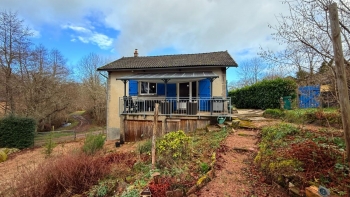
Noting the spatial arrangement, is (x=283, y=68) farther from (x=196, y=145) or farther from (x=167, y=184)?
(x=167, y=184)

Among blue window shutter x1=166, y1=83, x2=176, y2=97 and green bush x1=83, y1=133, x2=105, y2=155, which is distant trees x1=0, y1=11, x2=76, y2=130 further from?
blue window shutter x1=166, y1=83, x2=176, y2=97

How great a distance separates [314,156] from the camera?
331 cm

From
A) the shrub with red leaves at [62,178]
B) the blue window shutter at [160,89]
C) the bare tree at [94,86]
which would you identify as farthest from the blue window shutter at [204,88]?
the bare tree at [94,86]

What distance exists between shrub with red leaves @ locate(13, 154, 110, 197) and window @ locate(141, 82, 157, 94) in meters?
8.85

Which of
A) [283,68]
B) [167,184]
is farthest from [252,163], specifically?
[283,68]

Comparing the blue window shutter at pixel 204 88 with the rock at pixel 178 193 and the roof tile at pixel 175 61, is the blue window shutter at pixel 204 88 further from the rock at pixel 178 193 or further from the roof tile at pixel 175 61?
the rock at pixel 178 193

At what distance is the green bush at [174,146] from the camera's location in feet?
15.6

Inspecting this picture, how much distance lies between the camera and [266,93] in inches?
568

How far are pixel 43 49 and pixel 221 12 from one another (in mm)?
20514

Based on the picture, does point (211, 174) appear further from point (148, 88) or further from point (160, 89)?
point (148, 88)

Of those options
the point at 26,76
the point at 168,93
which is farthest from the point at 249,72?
the point at 26,76

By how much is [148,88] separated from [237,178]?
10.2m

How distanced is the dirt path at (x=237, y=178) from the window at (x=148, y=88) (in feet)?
27.1

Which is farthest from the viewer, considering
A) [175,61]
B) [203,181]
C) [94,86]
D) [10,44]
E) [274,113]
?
[94,86]
